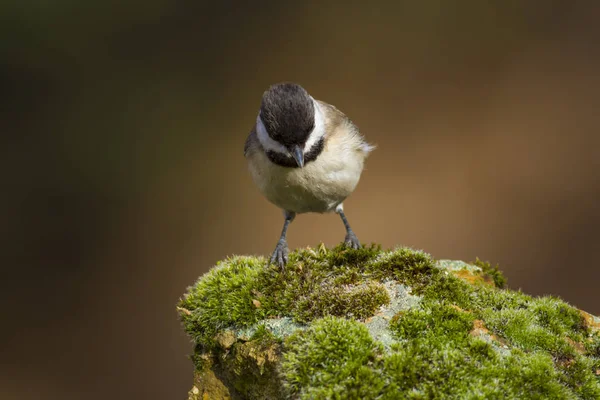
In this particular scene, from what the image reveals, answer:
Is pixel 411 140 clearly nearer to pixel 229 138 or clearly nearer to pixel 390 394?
pixel 229 138

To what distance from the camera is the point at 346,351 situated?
247cm

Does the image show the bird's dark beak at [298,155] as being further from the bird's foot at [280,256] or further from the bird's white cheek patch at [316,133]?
the bird's foot at [280,256]

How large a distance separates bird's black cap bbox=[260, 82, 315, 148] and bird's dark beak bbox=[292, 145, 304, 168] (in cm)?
3

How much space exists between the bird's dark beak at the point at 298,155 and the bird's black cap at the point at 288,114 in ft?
0.11

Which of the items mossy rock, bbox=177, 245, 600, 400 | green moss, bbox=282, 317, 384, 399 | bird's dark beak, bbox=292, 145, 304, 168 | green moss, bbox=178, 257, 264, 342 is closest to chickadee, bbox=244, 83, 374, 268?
bird's dark beak, bbox=292, 145, 304, 168

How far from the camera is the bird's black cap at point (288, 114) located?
3.44 metres

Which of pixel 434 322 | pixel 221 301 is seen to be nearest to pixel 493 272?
pixel 434 322

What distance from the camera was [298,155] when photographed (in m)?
3.50

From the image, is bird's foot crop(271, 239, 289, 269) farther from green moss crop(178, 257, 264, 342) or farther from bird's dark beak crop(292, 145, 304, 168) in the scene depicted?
bird's dark beak crop(292, 145, 304, 168)

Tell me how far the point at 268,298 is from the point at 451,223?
4.94m

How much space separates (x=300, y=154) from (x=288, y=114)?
27cm

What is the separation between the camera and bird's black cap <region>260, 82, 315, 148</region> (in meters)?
3.44

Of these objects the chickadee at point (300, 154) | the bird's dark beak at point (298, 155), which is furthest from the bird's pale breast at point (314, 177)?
the bird's dark beak at point (298, 155)

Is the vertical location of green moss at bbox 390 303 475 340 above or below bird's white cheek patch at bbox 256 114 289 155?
below
